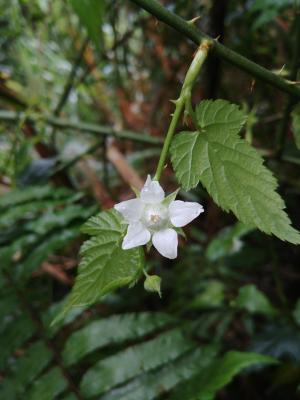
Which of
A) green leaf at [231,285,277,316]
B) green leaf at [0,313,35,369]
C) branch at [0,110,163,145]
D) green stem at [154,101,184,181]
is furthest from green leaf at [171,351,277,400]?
branch at [0,110,163,145]

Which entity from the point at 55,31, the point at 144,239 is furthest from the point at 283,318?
the point at 55,31

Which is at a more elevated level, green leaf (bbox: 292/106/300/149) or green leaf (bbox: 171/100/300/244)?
green leaf (bbox: 292/106/300/149)

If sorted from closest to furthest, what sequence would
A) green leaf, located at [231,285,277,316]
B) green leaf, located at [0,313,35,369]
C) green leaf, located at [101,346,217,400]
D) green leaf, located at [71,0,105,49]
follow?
1. green leaf, located at [71,0,105,49]
2. green leaf, located at [101,346,217,400]
3. green leaf, located at [0,313,35,369]
4. green leaf, located at [231,285,277,316]

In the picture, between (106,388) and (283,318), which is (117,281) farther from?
(283,318)

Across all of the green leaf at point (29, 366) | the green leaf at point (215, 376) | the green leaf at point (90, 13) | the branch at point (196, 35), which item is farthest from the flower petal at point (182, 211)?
the green leaf at point (29, 366)

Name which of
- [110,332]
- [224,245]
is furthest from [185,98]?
[224,245]

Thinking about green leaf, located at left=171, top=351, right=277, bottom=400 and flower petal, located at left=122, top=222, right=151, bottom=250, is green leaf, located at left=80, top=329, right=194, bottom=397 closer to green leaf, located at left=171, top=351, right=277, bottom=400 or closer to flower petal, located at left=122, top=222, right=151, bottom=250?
green leaf, located at left=171, top=351, right=277, bottom=400

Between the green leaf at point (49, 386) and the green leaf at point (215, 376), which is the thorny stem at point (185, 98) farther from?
the green leaf at point (49, 386)

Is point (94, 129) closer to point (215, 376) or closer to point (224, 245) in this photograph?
point (224, 245)
